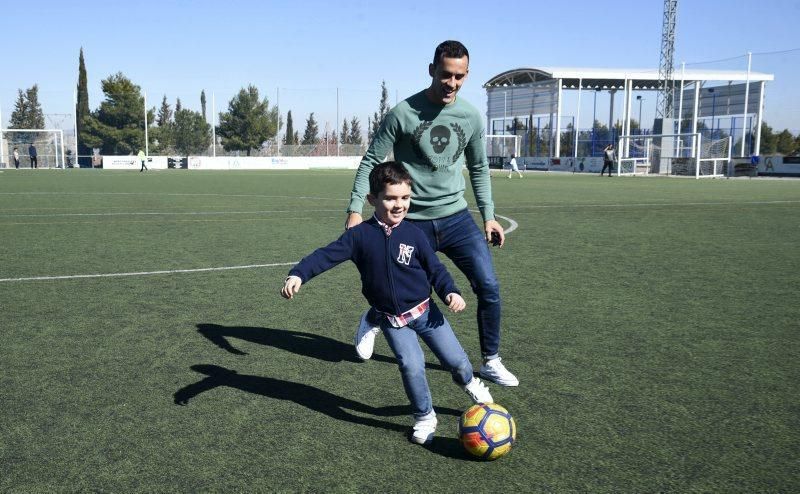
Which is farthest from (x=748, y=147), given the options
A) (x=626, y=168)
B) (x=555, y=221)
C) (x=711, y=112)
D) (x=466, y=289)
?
(x=466, y=289)

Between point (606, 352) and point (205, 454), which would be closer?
point (205, 454)

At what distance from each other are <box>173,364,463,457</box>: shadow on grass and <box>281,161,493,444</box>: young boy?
253 mm

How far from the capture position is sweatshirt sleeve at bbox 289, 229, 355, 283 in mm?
3404

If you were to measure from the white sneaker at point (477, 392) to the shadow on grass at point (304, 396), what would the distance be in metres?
0.15

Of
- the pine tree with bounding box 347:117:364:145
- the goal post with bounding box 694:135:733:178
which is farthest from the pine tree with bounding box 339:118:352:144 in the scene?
the goal post with bounding box 694:135:733:178

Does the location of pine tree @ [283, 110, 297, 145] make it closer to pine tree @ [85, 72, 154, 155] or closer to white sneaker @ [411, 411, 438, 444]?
pine tree @ [85, 72, 154, 155]

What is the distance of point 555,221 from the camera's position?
544 inches

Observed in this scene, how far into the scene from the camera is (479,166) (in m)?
4.77

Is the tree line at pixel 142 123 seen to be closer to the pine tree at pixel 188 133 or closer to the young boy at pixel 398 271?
the pine tree at pixel 188 133

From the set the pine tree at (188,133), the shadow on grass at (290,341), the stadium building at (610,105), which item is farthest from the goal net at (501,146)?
the shadow on grass at (290,341)

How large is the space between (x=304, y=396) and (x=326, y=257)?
970mm

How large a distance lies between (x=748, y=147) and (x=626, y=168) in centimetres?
2066

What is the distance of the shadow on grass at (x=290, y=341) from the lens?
189 inches

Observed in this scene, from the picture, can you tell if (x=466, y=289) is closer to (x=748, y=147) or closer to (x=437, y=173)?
(x=437, y=173)
